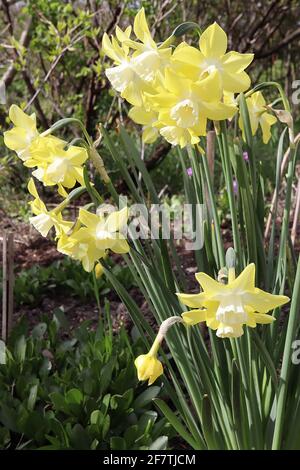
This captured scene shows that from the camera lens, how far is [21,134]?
1144mm

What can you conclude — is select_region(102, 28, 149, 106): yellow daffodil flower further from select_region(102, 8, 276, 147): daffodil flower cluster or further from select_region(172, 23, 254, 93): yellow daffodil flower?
select_region(172, 23, 254, 93): yellow daffodil flower

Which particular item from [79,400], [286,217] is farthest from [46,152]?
[79,400]

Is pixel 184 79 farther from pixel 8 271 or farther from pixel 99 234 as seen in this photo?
pixel 8 271

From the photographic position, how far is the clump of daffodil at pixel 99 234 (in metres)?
1.11

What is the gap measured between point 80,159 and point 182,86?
264mm

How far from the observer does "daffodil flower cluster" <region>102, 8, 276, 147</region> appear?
3.16ft

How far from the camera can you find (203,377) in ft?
4.20

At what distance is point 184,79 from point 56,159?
0.99 ft

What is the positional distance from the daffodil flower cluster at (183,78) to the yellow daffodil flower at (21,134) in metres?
0.20

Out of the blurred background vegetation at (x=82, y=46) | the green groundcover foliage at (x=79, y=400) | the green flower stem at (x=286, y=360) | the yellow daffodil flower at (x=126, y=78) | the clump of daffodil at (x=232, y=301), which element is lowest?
the green groundcover foliage at (x=79, y=400)

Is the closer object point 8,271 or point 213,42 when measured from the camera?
point 213,42

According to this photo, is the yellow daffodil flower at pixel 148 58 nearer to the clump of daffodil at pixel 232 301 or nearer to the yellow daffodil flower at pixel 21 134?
the yellow daffodil flower at pixel 21 134

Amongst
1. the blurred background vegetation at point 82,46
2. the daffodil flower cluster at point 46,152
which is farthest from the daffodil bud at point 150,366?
the blurred background vegetation at point 82,46

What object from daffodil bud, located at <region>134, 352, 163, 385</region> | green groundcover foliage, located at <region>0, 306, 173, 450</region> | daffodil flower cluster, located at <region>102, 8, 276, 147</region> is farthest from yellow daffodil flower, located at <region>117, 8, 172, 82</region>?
green groundcover foliage, located at <region>0, 306, 173, 450</region>
